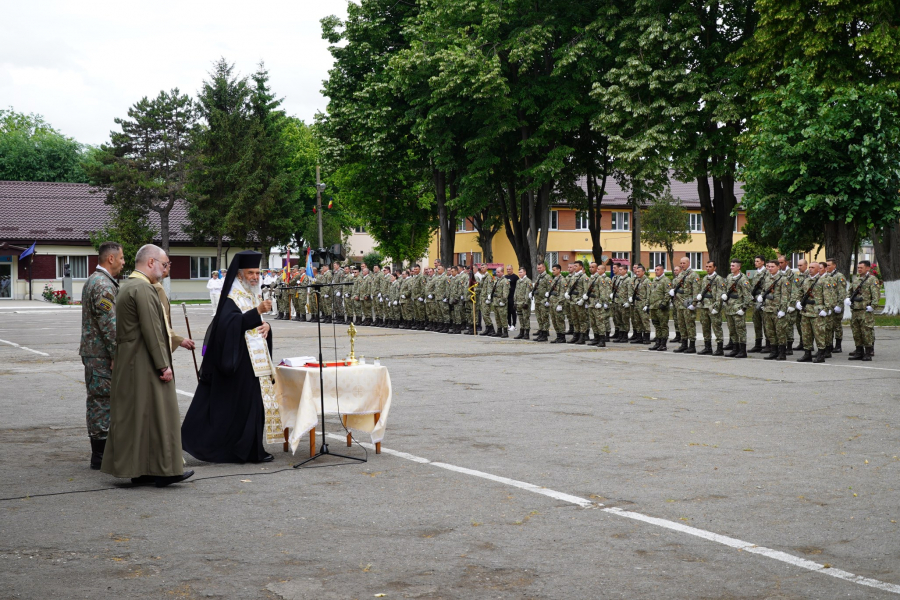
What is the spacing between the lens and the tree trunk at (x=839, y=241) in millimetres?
27516

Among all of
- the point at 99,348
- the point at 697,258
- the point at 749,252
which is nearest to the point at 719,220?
the point at 749,252

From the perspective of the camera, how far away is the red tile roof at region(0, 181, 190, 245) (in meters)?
63.4

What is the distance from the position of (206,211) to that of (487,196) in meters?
27.9

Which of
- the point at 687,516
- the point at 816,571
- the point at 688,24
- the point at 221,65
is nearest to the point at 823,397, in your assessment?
the point at 687,516

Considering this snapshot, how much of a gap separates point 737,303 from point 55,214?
57259mm

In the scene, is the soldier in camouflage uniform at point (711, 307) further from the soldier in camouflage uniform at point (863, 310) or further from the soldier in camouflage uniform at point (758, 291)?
the soldier in camouflage uniform at point (863, 310)

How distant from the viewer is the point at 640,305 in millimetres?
23516

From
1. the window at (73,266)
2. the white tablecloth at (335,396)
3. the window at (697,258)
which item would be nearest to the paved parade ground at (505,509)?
the white tablecloth at (335,396)

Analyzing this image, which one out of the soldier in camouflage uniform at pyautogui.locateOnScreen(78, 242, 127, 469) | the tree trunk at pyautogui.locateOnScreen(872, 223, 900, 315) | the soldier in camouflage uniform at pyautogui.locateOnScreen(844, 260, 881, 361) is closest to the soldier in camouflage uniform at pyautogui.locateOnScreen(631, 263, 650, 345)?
the soldier in camouflage uniform at pyautogui.locateOnScreen(844, 260, 881, 361)

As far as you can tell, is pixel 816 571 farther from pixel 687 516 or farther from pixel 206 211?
pixel 206 211

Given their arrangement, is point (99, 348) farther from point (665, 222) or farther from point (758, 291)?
point (665, 222)

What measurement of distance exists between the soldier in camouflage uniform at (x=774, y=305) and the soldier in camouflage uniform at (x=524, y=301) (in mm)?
6801

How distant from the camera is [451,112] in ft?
123

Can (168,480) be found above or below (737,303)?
below
